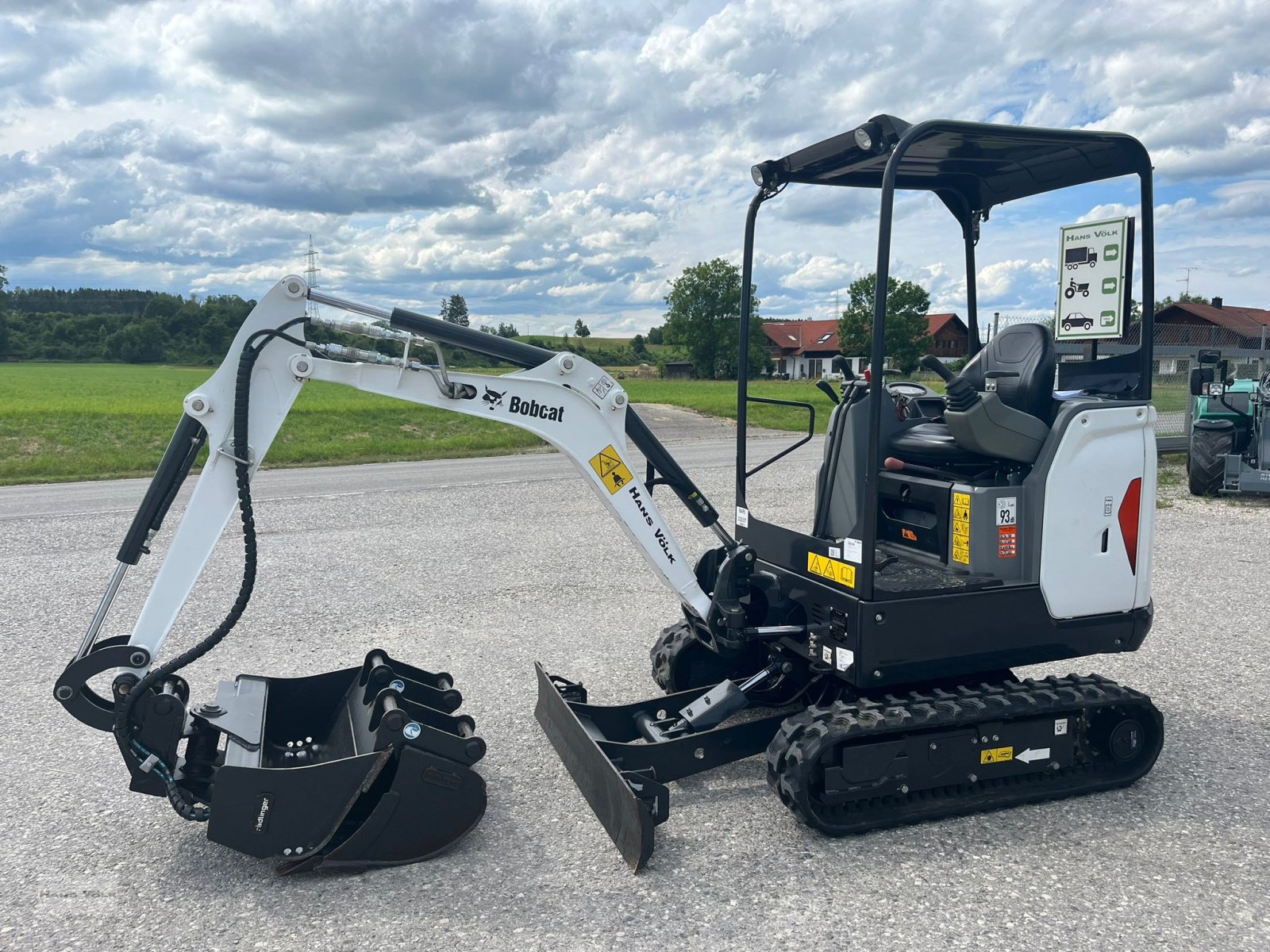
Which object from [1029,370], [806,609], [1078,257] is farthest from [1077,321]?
[806,609]

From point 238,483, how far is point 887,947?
3.04 metres

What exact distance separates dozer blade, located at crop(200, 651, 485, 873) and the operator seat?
2.52 meters

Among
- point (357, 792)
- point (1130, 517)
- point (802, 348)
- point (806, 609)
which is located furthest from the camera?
point (802, 348)

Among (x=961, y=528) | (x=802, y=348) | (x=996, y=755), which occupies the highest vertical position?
(x=802, y=348)

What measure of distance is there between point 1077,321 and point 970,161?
1043 mm

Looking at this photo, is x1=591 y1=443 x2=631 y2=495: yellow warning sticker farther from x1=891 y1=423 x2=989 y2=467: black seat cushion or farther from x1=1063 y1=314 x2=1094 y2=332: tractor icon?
x1=1063 y1=314 x2=1094 y2=332: tractor icon

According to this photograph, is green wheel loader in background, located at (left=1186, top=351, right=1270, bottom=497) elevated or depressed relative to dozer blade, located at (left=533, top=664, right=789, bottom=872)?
elevated

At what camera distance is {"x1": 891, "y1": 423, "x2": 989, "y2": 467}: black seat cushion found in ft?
15.0

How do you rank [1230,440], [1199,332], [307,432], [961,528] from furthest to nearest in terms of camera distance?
[1199,332] → [307,432] → [1230,440] → [961,528]

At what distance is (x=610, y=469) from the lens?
178 inches

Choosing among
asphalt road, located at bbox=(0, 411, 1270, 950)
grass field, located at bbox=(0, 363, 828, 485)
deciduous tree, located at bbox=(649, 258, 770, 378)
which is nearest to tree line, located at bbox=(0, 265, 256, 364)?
deciduous tree, located at bbox=(649, 258, 770, 378)

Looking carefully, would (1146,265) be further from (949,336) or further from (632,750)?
(632,750)

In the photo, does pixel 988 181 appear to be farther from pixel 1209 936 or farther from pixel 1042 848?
pixel 1209 936

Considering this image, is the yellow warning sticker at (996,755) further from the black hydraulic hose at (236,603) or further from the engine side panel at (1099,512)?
the black hydraulic hose at (236,603)
